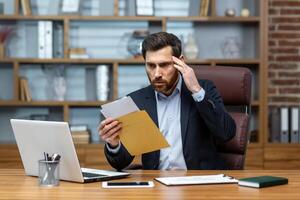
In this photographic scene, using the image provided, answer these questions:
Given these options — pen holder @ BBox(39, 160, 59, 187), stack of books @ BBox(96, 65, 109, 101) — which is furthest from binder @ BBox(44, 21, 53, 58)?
pen holder @ BBox(39, 160, 59, 187)

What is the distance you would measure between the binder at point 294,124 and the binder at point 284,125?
0.04m

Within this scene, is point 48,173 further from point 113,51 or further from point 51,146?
point 113,51

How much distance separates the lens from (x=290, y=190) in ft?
6.10

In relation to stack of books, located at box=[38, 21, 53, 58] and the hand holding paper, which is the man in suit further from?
stack of books, located at box=[38, 21, 53, 58]

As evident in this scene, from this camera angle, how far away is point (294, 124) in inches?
160

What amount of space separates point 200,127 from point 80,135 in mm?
1762

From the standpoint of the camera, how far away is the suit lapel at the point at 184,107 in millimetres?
2561

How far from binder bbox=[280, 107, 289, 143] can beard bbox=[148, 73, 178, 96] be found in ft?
5.51

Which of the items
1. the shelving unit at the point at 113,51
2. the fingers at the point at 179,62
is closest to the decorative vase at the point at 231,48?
the shelving unit at the point at 113,51

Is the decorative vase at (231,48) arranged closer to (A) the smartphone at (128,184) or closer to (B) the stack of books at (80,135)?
(B) the stack of books at (80,135)

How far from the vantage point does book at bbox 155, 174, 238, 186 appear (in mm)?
1949

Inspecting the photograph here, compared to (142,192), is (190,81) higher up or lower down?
higher up

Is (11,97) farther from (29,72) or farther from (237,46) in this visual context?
(237,46)

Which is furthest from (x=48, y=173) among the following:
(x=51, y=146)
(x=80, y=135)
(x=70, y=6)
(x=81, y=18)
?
(x=70, y=6)
